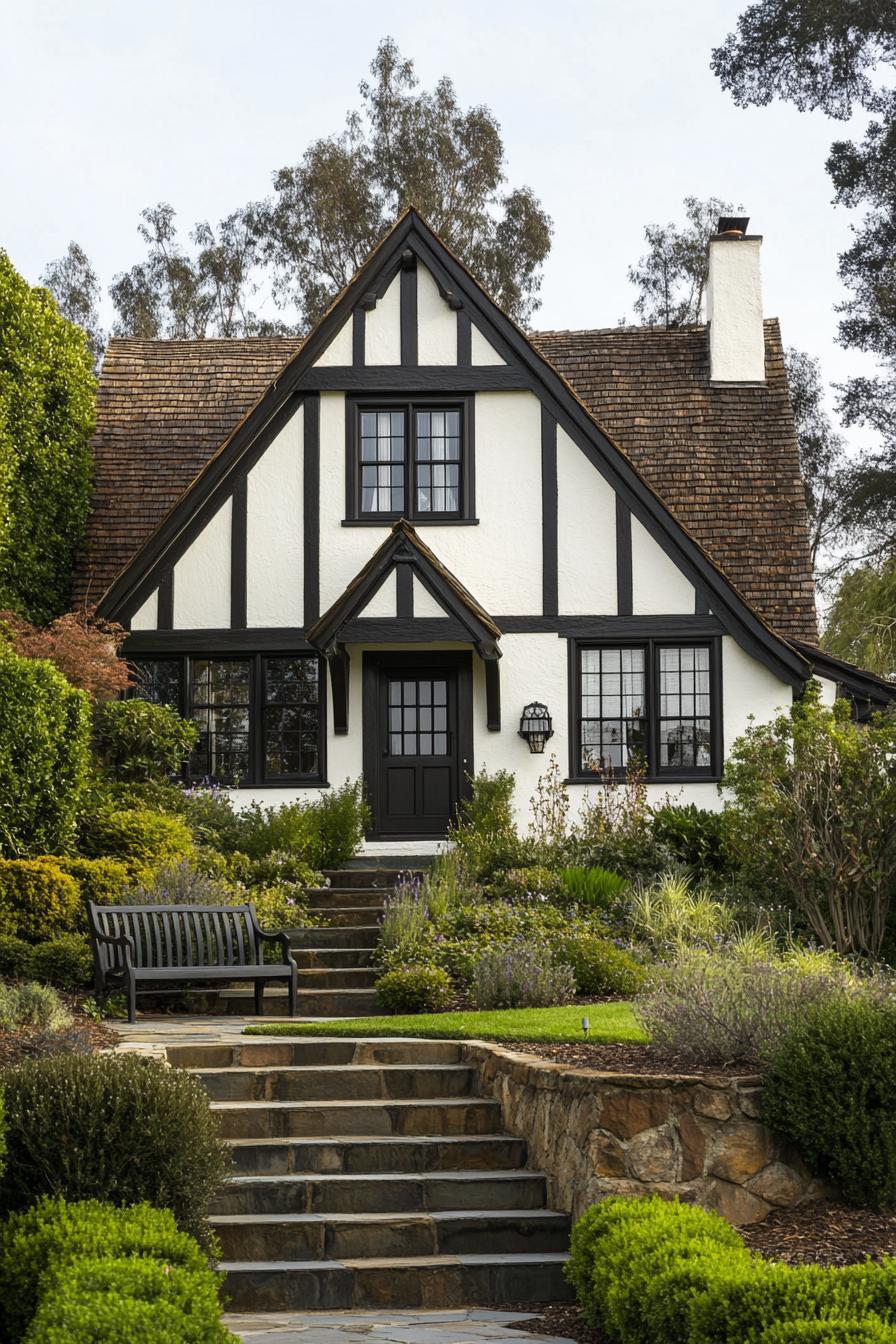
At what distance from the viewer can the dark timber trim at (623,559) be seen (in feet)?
58.1

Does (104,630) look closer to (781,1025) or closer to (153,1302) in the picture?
(781,1025)

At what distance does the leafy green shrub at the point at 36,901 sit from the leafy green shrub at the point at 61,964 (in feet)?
1.42

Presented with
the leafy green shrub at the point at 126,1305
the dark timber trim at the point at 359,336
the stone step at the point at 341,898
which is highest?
the dark timber trim at the point at 359,336

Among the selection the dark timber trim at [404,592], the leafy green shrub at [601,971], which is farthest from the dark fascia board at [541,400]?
the leafy green shrub at [601,971]

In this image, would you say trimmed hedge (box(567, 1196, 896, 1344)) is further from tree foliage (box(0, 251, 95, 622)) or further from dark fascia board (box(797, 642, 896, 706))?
tree foliage (box(0, 251, 95, 622))

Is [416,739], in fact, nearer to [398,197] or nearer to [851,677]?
[851,677]

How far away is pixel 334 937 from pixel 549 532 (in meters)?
6.01

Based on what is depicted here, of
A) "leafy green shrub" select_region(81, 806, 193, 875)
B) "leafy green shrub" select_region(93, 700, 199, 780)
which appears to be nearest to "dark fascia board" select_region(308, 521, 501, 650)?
"leafy green shrub" select_region(93, 700, 199, 780)

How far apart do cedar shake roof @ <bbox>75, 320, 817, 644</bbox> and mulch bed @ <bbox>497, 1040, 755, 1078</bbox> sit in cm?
1064

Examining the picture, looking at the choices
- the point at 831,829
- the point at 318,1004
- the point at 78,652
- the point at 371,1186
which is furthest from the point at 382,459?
the point at 371,1186

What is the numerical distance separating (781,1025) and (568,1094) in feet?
3.70

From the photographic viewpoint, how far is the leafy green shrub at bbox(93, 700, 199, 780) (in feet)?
54.7

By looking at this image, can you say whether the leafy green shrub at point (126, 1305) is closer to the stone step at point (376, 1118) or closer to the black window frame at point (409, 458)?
the stone step at point (376, 1118)

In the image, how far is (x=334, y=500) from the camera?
1809 cm
